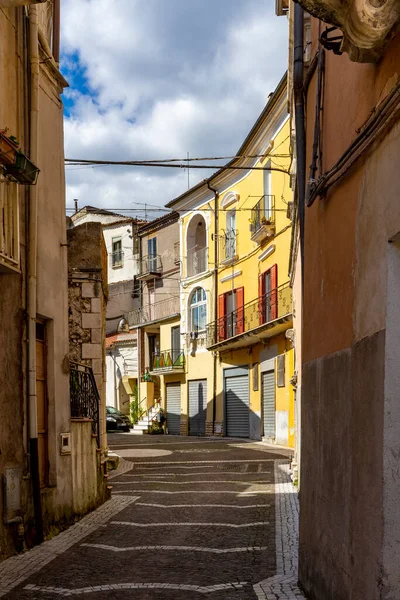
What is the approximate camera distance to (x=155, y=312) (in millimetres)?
43812

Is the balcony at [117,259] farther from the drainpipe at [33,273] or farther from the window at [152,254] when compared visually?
the drainpipe at [33,273]

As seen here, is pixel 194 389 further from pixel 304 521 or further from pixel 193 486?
Result: pixel 304 521

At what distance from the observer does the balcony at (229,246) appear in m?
33.8

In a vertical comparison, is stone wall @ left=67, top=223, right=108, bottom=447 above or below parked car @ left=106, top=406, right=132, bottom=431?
above

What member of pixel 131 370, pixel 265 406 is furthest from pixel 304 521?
pixel 131 370

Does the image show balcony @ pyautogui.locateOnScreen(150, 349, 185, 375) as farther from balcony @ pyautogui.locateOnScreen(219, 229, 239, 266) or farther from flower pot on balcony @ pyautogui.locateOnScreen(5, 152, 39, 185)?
flower pot on balcony @ pyautogui.locateOnScreen(5, 152, 39, 185)

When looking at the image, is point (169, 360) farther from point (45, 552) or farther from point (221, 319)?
point (45, 552)

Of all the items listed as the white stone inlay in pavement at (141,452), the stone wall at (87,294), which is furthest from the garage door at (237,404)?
the stone wall at (87,294)

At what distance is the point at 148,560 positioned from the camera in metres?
8.02

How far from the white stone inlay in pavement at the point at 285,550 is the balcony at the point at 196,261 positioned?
23.7 m

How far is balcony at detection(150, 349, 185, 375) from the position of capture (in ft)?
126

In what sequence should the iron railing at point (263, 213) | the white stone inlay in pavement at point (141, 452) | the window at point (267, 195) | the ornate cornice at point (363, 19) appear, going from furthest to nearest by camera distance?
the window at point (267, 195), the iron railing at point (263, 213), the white stone inlay in pavement at point (141, 452), the ornate cornice at point (363, 19)

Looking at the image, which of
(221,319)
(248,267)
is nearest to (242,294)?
(248,267)

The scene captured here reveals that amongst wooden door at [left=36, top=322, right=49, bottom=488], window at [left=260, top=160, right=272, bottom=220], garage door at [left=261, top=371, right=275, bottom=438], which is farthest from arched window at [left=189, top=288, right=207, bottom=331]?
wooden door at [left=36, top=322, right=49, bottom=488]
